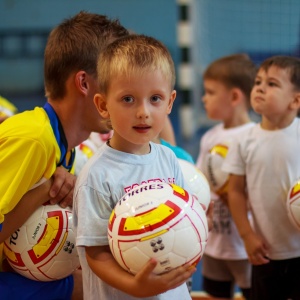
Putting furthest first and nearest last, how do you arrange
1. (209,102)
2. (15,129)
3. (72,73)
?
(209,102), (72,73), (15,129)

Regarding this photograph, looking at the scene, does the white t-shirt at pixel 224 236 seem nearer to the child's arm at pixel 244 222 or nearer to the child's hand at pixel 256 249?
the child's arm at pixel 244 222

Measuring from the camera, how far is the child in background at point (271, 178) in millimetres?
2660

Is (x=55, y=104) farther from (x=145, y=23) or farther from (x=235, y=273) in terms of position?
(x=145, y=23)

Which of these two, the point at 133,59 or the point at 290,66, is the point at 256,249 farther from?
the point at 133,59

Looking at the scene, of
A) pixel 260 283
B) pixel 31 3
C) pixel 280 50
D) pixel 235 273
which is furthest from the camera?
pixel 31 3

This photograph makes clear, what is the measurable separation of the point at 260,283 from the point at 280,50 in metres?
5.14

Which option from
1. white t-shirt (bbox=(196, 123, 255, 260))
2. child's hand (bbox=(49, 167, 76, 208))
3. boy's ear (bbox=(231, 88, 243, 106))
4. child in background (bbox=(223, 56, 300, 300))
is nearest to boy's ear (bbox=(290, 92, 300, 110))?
child in background (bbox=(223, 56, 300, 300))

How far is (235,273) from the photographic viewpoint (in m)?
3.28

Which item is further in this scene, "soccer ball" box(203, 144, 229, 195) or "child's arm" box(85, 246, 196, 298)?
"soccer ball" box(203, 144, 229, 195)

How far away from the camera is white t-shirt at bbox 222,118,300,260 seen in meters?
2.65

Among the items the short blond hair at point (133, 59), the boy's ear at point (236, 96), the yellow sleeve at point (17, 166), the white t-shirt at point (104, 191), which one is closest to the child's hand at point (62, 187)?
the yellow sleeve at point (17, 166)

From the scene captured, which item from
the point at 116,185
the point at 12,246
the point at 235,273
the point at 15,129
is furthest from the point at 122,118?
A: the point at 235,273

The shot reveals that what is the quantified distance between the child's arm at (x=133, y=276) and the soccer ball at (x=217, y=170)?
4.66ft

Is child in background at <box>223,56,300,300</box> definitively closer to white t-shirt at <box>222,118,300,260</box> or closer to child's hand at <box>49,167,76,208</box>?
white t-shirt at <box>222,118,300,260</box>
